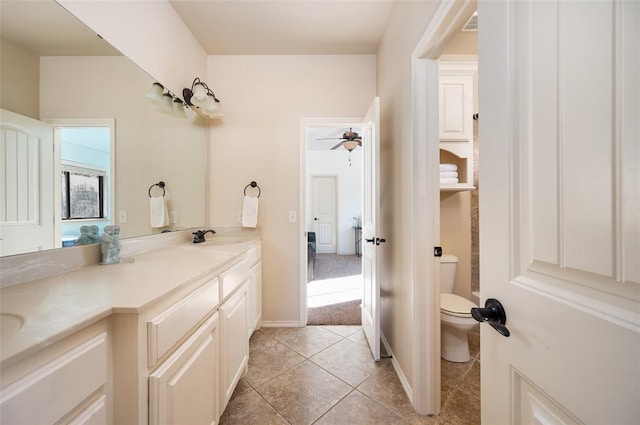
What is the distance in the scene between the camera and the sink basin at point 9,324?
526 millimetres

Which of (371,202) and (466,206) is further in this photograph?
(466,206)

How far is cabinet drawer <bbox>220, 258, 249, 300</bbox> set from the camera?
4.09ft

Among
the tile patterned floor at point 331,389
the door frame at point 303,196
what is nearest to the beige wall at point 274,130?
the door frame at point 303,196

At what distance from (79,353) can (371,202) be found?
67.7 inches

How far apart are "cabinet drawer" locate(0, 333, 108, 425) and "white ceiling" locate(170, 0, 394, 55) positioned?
2.23 meters

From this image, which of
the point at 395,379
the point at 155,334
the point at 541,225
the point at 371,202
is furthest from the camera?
the point at 371,202

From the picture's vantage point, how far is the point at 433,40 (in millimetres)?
1178

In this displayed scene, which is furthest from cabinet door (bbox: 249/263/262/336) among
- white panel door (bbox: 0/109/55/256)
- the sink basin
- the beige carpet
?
the sink basin

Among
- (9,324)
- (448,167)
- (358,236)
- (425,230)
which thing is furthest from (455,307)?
(358,236)

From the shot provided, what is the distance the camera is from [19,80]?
91cm

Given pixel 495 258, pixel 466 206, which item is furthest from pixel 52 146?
pixel 466 206

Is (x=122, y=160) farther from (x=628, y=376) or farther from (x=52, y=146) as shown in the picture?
(x=628, y=376)

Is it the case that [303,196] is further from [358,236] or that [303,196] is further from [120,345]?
[358,236]

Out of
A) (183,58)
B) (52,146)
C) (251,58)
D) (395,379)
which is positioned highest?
(251,58)
